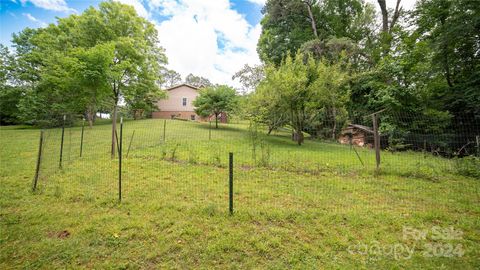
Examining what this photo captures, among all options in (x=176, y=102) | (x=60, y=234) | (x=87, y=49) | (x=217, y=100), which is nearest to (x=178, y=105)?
(x=176, y=102)

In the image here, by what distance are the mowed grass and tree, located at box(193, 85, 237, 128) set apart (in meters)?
12.2

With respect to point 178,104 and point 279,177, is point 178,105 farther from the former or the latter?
point 279,177

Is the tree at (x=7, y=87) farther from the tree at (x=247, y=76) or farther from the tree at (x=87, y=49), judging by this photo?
the tree at (x=247, y=76)

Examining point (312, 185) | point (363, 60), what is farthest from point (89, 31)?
point (363, 60)

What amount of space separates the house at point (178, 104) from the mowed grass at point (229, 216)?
80.9ft

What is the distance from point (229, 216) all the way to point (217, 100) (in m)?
15.9

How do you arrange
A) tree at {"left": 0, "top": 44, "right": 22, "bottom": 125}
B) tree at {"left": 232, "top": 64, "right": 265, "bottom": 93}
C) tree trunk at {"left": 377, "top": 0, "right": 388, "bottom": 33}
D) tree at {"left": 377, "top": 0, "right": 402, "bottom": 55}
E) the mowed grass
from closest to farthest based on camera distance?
the mowed grass
tree at {"left": 377, "top": 0, "right": 402, "bottom": 55}
tree trunk at {"left": 377, "top": 0, "right": 388, "bottom": 33}
tree at {"left": 232, "top": 64, "right": 265, "bottom": 93}
tree at {"left": 0, "top": 44, "right": 22, "bottom": 125}

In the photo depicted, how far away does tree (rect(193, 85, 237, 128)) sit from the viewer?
59.2 ft

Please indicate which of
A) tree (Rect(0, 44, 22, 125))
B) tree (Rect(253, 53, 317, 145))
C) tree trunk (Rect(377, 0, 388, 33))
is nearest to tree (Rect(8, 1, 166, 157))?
tree (Rect(0, 44, 22, 125))

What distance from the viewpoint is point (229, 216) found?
3.45m

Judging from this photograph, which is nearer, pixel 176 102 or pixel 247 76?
pixel 247 76

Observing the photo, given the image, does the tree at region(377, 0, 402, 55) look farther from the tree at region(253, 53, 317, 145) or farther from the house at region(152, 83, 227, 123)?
the house at region(152, 83, 227, 123)

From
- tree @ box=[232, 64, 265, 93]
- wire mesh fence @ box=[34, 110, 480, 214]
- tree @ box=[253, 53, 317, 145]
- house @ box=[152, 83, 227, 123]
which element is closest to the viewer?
wire mesh fence @ box=[34, 110, 480, 214]

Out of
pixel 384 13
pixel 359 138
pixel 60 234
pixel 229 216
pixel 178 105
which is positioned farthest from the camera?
pixel 178 105
